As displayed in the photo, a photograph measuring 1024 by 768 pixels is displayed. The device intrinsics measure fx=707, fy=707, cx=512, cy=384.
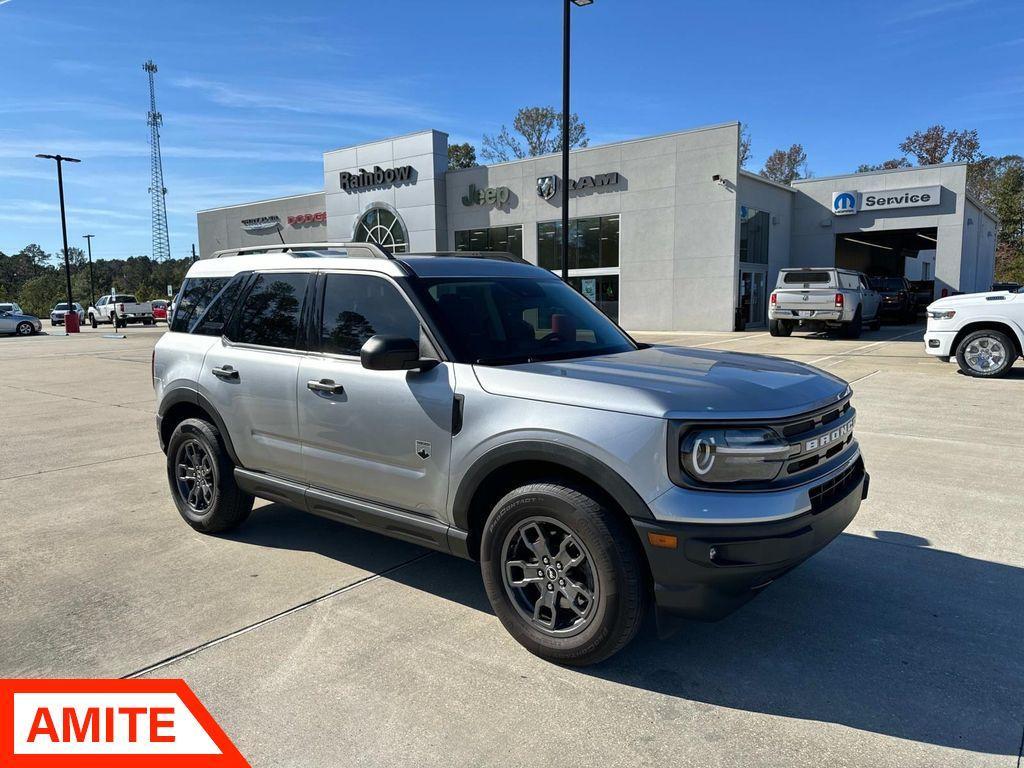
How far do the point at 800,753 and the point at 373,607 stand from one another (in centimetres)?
214

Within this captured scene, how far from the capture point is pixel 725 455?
280 centimetres

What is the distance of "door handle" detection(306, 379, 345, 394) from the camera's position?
12.6ft

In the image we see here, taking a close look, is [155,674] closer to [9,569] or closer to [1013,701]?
[9,569]

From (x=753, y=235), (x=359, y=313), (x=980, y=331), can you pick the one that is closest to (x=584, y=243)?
(x=753, y=235)

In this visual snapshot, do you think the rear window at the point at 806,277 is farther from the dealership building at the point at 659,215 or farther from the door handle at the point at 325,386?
the door handle at the point at 325,386

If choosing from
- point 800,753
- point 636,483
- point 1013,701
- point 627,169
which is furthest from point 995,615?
point 627,169

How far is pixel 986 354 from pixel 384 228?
92.1 feet

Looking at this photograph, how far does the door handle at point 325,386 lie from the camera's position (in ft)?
12.6

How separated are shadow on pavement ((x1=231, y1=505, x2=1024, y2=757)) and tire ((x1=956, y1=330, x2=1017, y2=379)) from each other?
29.3ft

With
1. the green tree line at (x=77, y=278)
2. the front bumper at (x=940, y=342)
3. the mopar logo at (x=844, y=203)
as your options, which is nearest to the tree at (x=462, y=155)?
the green tree line at (x=77, y=278)

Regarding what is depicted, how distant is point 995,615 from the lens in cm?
358

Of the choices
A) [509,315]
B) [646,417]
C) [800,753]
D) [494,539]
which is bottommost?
[800,753]

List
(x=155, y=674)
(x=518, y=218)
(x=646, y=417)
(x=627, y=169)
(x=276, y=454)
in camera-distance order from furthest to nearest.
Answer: (x=518, y=218), (x=627, y=169), (x=276, y=454), (x=155, y=674), (x=646, y=417)

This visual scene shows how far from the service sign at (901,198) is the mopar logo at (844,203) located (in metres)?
0.32
